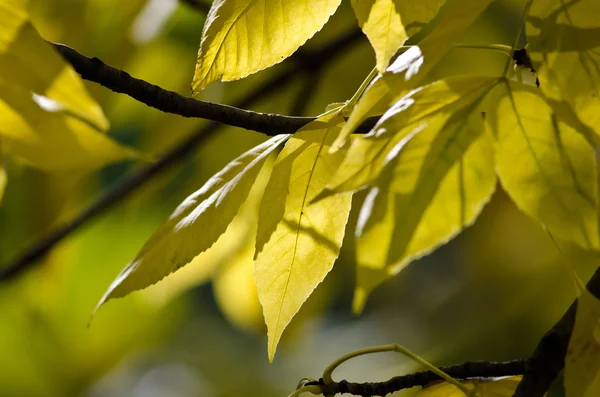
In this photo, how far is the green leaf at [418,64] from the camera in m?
0.21

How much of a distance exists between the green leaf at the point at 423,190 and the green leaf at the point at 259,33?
68mm

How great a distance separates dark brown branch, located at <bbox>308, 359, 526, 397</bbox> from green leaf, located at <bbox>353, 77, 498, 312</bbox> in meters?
0.10

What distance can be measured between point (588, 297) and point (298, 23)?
144 mm

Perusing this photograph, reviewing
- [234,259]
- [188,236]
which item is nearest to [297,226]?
[188,236]

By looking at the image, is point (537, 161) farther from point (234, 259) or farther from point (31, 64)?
point (234, 259)

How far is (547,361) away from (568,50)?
0.11 m

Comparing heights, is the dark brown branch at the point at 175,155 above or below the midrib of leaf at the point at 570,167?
above

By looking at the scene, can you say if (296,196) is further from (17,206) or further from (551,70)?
(17,206)

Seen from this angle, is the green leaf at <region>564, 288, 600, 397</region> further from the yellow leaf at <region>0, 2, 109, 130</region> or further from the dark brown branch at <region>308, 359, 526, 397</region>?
the yellow leaf at <region>0, 2, 109, 130</region>

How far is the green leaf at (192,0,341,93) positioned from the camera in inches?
10.3

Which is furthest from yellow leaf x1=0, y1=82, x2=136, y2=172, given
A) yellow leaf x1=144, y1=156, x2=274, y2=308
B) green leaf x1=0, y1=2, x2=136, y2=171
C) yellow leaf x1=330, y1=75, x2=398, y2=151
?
yellow leaf x1=144, y1=156, x2=274, y2=308

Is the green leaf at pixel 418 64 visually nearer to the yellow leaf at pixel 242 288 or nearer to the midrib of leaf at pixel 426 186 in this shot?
the midrib of leaf at pixel 426 186

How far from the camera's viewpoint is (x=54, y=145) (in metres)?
0.28

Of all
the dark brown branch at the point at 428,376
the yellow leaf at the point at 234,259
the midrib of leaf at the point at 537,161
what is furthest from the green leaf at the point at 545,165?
the yellow leaf at the point at 234,259
